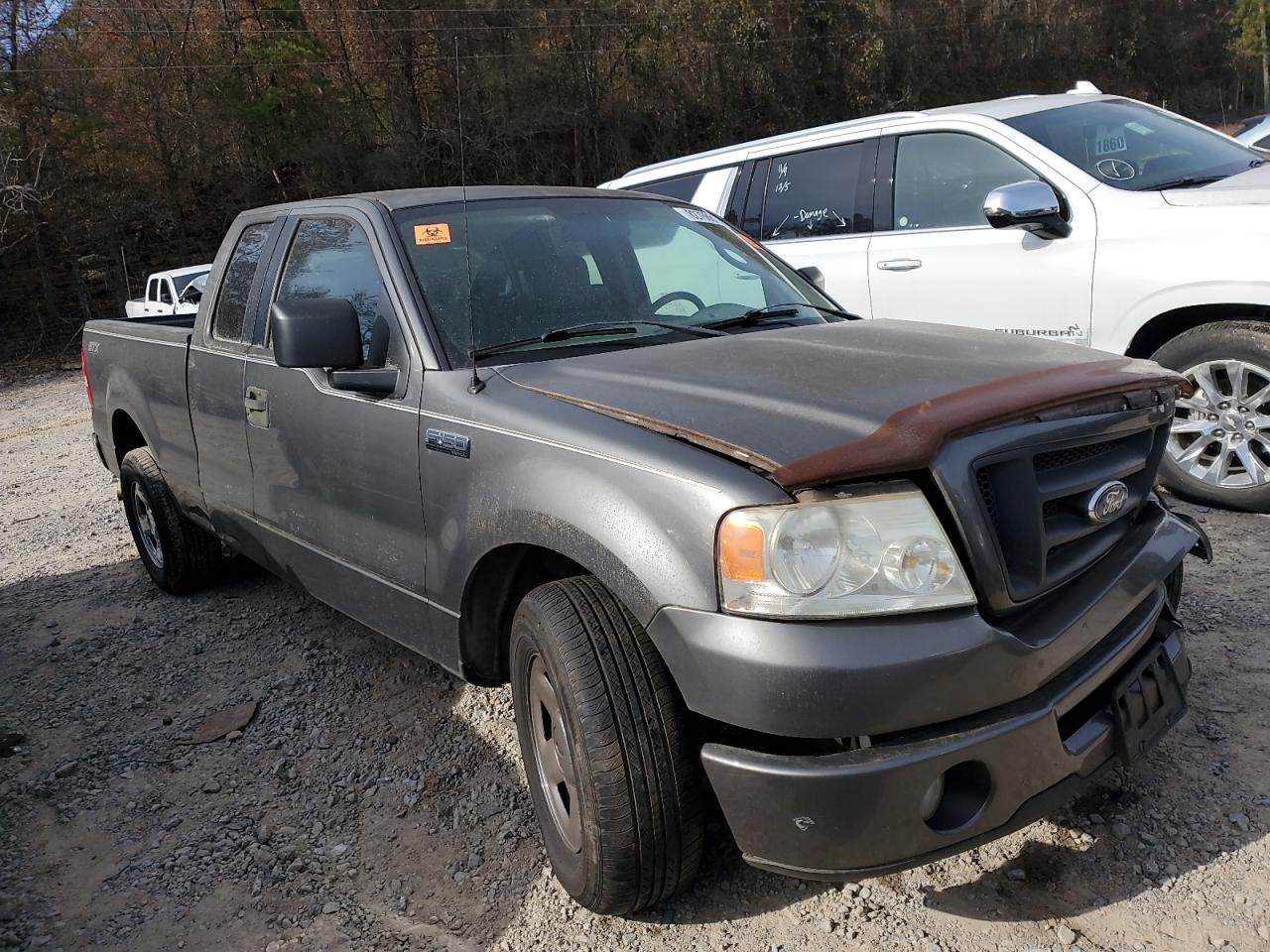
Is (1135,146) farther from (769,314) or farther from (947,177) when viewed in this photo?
(769,314)

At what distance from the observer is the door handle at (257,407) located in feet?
12.2

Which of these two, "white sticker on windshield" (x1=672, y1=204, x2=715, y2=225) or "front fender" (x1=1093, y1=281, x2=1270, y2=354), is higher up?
"white sticker on windshield" (x1=672, y1=204, x2=715, y2=225)

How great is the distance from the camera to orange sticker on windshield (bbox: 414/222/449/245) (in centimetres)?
329

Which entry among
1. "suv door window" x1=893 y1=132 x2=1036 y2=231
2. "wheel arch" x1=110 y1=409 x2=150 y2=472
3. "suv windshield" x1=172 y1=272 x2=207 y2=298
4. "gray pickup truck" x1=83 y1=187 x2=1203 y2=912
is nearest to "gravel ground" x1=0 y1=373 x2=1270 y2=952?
"gray pickup truck" x1=83 y1=187 x2=1203 y2=912

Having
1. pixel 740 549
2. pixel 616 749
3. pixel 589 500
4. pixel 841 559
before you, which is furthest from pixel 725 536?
pixel 616 749

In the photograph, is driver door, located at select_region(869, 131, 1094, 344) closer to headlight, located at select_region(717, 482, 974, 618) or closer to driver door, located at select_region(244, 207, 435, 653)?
driver door, located at select_region(244, 207, 435, 653)

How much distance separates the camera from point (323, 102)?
2394 centimetres

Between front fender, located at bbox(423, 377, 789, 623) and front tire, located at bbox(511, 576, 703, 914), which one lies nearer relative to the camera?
front fender, located at bbox(423, 377, 789, 623)

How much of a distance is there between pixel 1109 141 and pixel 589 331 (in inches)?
149

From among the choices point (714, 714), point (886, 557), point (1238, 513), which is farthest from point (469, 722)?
point (1238, 513)

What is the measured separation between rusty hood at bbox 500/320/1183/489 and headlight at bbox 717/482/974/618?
0.26 feet

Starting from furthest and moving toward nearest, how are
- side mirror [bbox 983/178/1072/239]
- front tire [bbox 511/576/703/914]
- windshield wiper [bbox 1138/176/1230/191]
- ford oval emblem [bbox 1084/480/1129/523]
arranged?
windshield wiper [bbox 1138/176/1230/191]
side mirror [bbox 983/178/1072/239]
ford oval emblem [bbox 1084/480/1129/523]
front tire [bbox 511/576/703/914]

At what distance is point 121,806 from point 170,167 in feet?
72.3

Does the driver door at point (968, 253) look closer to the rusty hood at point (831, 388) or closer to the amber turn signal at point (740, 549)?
the rusty hood at point (831, 388)
